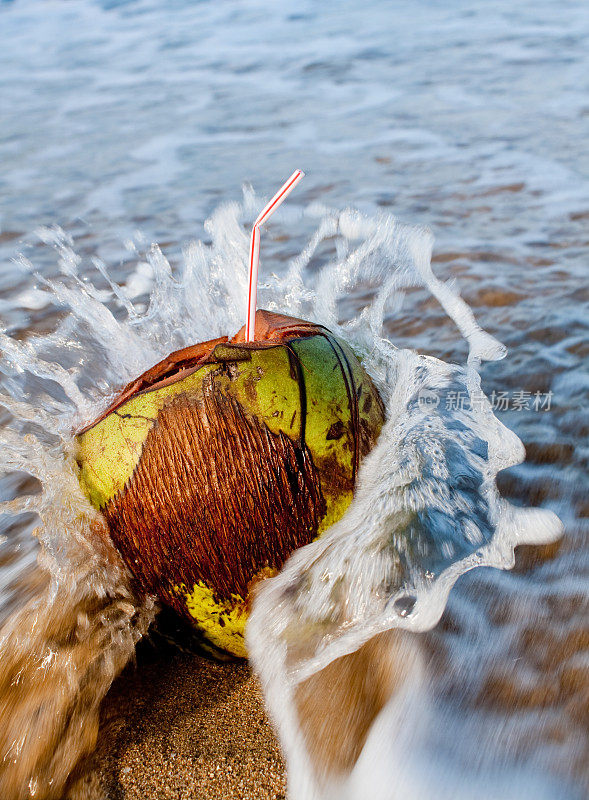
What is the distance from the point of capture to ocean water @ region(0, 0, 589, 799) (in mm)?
1752

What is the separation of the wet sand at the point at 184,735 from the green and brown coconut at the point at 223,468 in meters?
0.24

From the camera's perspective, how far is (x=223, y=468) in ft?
5.44

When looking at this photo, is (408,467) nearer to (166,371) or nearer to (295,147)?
(166,371)

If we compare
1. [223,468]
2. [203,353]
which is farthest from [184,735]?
[203,353]

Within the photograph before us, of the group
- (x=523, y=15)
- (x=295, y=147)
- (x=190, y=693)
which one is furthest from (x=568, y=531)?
(x=523, y=15)

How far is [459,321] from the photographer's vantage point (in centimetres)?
368

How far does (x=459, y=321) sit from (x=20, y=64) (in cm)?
1153

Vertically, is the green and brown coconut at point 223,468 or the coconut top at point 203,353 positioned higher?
the coconut top at point 203,353

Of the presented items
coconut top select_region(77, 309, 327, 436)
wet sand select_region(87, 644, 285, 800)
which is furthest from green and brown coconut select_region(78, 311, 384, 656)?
wet sand select_region(87, 644, 285, 800)

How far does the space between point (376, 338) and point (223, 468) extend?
1.29 metres

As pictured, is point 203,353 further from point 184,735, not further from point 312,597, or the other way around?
point 184,735

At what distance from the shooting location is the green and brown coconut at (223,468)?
1.66 metres

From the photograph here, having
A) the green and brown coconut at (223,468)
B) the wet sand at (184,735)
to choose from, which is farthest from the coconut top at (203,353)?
the wet sand at (184,735)

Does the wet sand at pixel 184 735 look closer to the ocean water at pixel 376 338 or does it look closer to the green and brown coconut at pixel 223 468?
the ocean water at pixel 376 338
